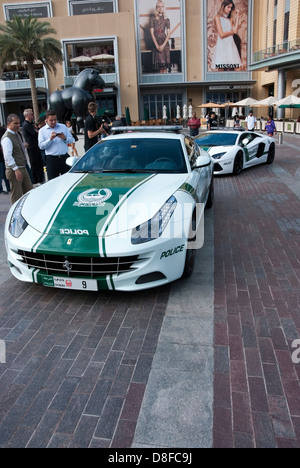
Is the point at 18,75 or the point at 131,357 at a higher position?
the point at 18,75

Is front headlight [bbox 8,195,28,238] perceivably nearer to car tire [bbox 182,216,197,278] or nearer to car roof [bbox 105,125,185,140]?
car tire [bbox 182,216,197,278]

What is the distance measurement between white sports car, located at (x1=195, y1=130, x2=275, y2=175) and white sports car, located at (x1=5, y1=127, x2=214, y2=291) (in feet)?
20.5

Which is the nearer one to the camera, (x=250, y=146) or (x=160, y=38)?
(x=250, y=146)

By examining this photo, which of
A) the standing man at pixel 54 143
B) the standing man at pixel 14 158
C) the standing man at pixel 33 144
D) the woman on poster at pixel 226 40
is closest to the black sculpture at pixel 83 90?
the standing man at pixel 33 144

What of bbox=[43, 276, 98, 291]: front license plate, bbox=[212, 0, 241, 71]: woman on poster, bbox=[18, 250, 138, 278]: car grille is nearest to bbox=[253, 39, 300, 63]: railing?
bbox=[212, 0, 241, 71]: woman on poster

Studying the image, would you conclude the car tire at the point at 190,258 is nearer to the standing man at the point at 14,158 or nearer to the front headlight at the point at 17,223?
the front headlight at the point at 17,223

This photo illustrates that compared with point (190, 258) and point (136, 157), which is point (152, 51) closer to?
point (136, 157)

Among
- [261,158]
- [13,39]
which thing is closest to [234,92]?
[13,39]

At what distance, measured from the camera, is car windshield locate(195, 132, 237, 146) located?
11164 mm

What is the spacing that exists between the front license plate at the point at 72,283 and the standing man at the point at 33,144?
5212 mm

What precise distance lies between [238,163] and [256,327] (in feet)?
27.4

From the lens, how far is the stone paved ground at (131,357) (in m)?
2.29

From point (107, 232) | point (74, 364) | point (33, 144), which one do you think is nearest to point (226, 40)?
point (33, 144)

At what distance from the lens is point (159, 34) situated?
142ft
